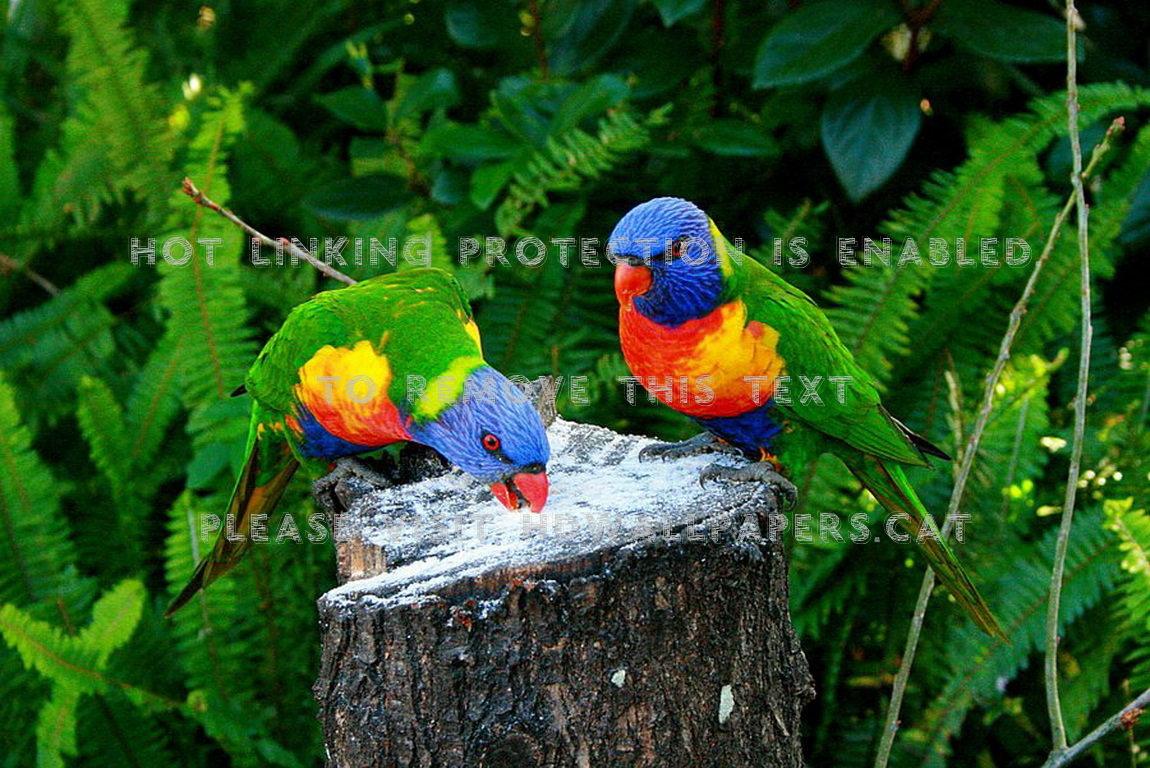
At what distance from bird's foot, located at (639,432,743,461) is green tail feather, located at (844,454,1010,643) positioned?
0.73 ft

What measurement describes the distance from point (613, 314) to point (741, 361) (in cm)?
137

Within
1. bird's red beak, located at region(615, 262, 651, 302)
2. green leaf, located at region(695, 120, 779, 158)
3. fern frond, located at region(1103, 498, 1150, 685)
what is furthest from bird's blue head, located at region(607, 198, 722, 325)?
green leaf, located at region(695, 120, 779, 158)

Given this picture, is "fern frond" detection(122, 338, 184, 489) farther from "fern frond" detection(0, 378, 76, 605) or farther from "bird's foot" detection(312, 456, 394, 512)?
Answer: "bird's foot" detection(312, 456, 394, 512)

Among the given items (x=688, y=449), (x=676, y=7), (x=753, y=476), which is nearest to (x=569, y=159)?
(x=676, y=7)

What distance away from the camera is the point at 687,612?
1394 millimetres

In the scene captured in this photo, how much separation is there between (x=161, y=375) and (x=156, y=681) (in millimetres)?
762

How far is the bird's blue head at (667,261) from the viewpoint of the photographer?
5.18 feet

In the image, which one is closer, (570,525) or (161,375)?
Answer: (570,525)

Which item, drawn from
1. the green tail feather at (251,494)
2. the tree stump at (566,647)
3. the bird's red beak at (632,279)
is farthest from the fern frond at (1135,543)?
the green tail feather at (251,494)

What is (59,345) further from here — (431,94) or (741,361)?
(741,361)

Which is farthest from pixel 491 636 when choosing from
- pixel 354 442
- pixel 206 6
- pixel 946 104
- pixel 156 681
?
pixel 206 6

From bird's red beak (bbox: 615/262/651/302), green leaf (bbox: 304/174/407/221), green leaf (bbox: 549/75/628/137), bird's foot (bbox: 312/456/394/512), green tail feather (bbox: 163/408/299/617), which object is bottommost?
green tail feather (bbox: 163/408/299/617)

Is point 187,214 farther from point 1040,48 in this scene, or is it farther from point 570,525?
point 1040,48

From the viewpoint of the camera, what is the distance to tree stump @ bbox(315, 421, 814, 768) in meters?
1.32
